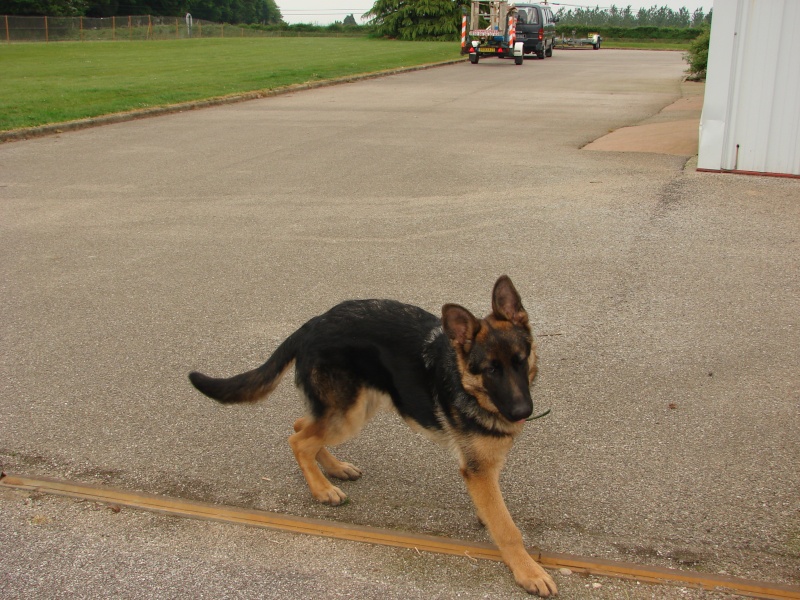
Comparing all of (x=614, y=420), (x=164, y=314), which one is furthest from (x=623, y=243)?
(x=164, y=314)

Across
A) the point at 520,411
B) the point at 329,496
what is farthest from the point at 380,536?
the point at 520,411

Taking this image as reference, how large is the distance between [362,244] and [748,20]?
246 inches

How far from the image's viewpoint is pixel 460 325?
3.40 metres

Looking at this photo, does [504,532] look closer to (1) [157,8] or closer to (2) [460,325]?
(2) [460,325]

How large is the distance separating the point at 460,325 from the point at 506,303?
26 centimetres

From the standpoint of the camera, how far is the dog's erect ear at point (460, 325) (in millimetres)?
3357

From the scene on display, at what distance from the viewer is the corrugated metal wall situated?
1061 cm

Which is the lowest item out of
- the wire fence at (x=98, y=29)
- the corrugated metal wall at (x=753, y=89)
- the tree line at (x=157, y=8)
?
the corrugated metal wall at (x=753, y=89)

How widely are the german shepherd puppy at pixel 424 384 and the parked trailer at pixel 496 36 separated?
3219cm

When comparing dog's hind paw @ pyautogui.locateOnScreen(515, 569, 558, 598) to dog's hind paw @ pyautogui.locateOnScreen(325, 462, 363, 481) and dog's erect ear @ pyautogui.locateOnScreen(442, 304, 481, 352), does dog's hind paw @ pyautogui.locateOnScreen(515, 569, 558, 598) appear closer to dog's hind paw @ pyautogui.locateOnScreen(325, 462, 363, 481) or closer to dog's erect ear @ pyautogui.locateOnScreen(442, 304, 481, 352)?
dog's erect ear @ pyautogui.locateOnScreen(442, 304, 481, 352)

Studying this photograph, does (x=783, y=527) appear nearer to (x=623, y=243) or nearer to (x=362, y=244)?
(x=623, y=243)

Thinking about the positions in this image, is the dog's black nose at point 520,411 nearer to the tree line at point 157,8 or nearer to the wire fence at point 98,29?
the wire fence at point 98,29

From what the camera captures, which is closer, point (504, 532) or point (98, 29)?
point (504, 532)

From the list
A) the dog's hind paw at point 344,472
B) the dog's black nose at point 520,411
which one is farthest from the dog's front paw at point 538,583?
the dog's hind paw at point 344,472
